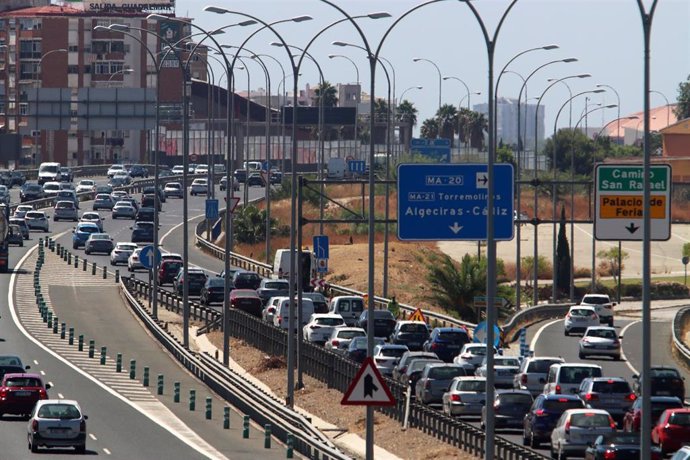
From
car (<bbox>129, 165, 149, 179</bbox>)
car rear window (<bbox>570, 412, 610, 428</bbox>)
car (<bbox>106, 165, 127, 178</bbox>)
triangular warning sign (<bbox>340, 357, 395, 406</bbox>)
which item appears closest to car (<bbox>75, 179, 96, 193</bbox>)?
car (<bbox>106, 165, 127, 178</bbox>)

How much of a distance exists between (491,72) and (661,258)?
103 metres

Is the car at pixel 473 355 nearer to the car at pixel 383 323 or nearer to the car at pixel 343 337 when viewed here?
the car at pixel 343 337

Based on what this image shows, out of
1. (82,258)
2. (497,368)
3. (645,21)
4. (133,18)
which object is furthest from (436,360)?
(133,18)

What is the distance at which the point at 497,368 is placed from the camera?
46969 millimetres

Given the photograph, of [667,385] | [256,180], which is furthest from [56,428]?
[256,180]

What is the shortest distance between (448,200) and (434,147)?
79.8 m

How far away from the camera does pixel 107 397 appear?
48.6 meters

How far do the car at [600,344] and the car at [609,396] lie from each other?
1999 cm

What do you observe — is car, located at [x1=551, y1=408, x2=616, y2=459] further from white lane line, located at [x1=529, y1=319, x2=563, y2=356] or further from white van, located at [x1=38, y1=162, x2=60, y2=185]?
white van, located at [x1=38, y1=162, x2=60, y2=185]

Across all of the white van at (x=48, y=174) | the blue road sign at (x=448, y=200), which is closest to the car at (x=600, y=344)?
the blue road sign at (x=448, y=200)

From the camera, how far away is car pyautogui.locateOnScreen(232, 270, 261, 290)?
77312 millimetres

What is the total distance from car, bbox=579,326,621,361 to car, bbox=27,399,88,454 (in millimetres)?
27131

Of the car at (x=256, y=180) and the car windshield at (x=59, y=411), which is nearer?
the car windshield at (x=59, y=411)

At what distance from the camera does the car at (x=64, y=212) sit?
11375cm
